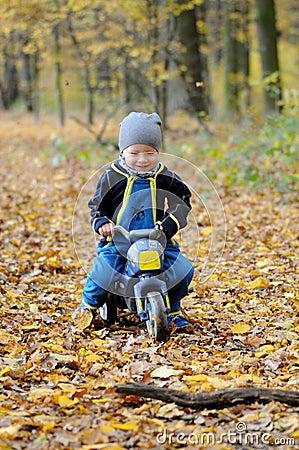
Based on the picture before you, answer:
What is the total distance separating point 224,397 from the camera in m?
3.40

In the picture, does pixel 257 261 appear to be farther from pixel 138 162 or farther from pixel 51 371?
pixel 51 371

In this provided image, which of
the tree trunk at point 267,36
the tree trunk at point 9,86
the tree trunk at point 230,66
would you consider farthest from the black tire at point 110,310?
the tree trunk at point 9,86

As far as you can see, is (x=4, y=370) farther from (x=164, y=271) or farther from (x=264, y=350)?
(x=264, y=350)

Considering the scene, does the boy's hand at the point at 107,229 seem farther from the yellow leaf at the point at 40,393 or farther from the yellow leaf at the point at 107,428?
the yellow leaf at the point at 107,428

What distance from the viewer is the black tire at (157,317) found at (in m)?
4.46

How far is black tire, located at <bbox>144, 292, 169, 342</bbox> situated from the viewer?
14.6ft

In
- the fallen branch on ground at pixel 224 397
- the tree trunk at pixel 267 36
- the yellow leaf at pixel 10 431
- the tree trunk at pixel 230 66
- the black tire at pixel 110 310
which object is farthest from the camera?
the tree trunk at pixel 230 66

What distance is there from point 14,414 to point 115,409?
21.8 inches

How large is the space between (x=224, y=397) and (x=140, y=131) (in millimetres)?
2155

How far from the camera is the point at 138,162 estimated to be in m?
4.74

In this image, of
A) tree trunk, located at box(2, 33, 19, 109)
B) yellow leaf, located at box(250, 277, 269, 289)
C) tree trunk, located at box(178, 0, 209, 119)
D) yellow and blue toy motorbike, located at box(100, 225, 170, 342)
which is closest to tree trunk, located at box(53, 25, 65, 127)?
tree trunk, located at box(178, 0, 209, 119)

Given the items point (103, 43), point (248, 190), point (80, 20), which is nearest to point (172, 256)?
point (248, 190)

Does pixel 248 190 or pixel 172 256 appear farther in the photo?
pixel 248 190

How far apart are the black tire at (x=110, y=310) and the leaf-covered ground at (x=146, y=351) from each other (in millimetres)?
89
